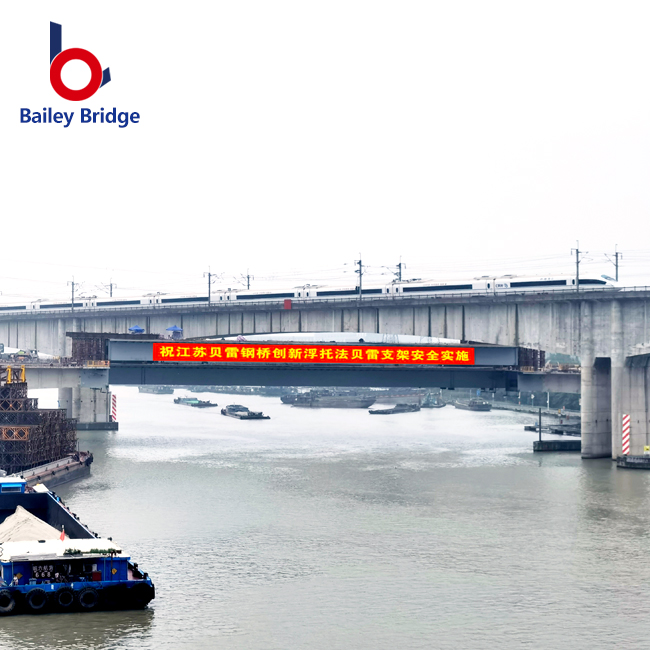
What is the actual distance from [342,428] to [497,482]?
60.9 m

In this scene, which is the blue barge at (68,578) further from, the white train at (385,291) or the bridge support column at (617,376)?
the white train at (385,291)

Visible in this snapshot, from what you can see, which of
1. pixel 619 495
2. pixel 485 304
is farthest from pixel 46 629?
pixel 485 304

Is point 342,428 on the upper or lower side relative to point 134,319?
lower

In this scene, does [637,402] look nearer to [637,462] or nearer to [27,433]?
[637,462]

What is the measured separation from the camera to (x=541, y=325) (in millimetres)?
87875

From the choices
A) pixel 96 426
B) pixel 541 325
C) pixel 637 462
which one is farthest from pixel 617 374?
pixel 96 426

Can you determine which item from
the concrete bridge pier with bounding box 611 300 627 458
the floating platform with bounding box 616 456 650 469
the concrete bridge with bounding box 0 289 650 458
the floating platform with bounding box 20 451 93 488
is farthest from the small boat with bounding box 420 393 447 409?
the floating platform with bounding box 20 451 93 488

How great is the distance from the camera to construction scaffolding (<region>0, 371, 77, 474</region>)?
7544 centimetres

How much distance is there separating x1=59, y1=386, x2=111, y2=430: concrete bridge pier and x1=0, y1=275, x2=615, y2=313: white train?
33.9 ft

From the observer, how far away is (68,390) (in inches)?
4862

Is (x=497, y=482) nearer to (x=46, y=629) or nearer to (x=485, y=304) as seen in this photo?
(x=485, y=304)

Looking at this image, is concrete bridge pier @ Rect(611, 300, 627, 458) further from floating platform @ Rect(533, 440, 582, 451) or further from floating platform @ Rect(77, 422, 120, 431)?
floating platform @ Rect(77, 422, 120, 431)

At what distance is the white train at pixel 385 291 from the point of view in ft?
306

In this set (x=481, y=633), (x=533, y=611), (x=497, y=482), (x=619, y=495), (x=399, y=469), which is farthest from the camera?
(x=399, y=469)
